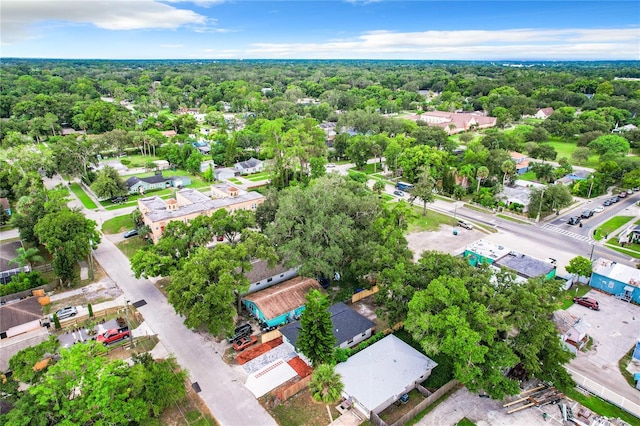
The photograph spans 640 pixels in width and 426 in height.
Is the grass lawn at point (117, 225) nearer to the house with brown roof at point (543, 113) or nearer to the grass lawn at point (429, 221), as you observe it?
the grass lawn at point (429, 221)

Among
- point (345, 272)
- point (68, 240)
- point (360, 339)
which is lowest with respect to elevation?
point (360, 339)

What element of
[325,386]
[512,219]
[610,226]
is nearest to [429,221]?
[512,219]

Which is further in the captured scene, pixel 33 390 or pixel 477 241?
pixel 477 241

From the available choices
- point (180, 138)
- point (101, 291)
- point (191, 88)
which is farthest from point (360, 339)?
point (191, 88)

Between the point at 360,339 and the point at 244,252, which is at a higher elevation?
the point at 244,252

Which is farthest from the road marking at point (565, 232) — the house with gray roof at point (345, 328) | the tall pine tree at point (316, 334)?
the tall pine tree at point (316, 334)

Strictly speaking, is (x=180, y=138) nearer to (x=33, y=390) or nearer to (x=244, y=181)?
(x=244, y=181)

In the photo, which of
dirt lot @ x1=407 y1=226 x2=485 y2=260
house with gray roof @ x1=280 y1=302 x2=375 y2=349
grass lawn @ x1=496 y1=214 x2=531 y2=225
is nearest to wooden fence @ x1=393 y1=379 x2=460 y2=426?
house with gray roof @ x1=280 y1=302 x2=375 y2=349

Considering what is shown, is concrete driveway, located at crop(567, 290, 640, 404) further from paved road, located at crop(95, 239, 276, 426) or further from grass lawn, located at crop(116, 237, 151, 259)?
grass lawn, located at crop(116, 237, 151, 259)
